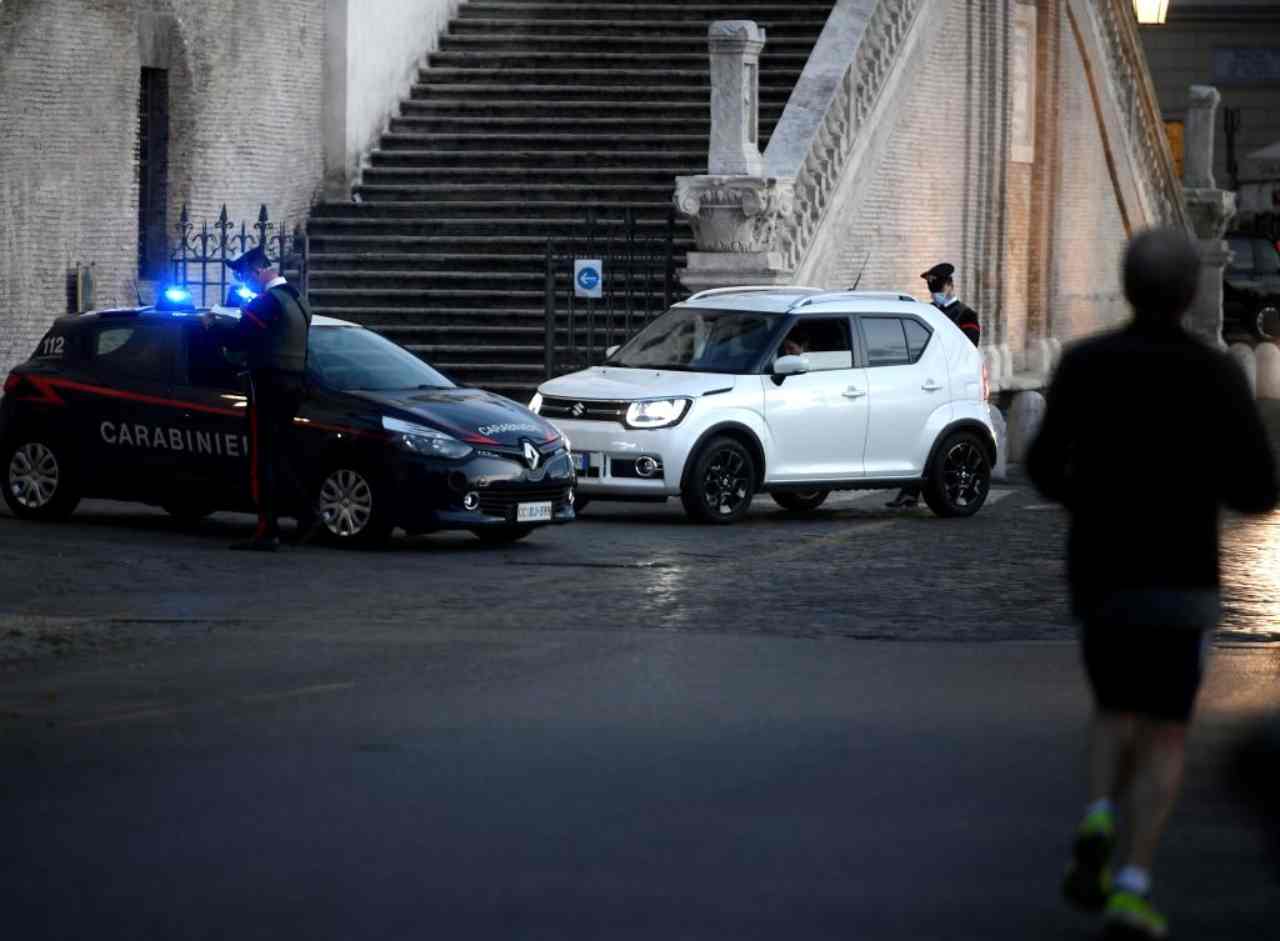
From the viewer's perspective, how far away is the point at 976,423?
2041 centimetres

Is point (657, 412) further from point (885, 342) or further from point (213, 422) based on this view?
point (213, 422)

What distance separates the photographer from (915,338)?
66.3ft

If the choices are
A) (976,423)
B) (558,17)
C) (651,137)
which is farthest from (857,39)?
(976,423)

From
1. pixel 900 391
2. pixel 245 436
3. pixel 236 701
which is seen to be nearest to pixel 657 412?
pixel 900 391

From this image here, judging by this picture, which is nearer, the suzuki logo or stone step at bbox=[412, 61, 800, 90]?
the suzuki logo

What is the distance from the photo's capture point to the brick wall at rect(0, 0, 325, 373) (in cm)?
2252

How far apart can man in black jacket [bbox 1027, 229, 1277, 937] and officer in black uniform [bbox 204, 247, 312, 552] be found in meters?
10.2

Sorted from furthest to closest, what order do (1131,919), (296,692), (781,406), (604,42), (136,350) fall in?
(604,42) < (781,406) < (136,350) < (296,692) < (1131,919)

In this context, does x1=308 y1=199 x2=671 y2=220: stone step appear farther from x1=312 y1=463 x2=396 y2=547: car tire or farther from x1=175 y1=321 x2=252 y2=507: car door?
x1=312 y1=463 x2=396 y2=547: car tire

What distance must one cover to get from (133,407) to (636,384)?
348cm

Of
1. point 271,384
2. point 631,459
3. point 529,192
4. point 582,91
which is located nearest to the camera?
point 271,384

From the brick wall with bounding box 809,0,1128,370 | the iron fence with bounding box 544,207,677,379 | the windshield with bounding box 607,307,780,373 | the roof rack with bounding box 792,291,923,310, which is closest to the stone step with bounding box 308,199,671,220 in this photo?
the iron fence with bounding box 544,207,677,379

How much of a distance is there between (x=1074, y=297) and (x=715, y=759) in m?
28.2

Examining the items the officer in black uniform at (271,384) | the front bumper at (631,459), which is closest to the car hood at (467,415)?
the officer in black uniform at (271,384)
